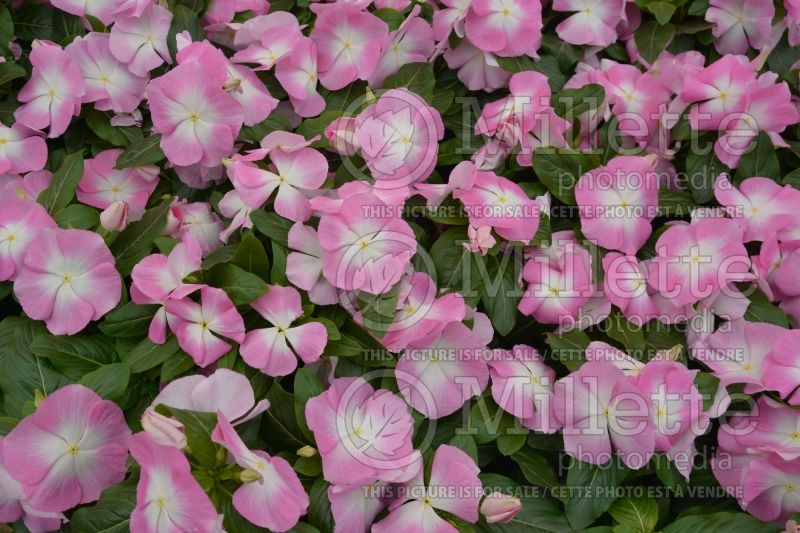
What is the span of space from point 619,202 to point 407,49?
0.44m

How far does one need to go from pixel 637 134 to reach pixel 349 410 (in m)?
0.64

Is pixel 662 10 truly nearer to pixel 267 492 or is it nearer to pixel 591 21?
pixel 591 21

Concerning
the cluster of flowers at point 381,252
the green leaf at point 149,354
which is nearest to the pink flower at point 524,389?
the cluster of flowers at point 381,252

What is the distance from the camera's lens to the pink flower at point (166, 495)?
792 millimetres

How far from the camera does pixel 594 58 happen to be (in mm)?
1369

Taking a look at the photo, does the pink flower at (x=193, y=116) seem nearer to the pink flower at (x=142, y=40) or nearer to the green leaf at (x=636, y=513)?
the pink flower at (x=142, y=40)

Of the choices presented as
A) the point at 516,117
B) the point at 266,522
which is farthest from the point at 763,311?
the point at 266,522

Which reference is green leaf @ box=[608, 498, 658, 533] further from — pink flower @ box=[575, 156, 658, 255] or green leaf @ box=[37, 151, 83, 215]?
green leaf @ box=[37, 151, 83, 215]

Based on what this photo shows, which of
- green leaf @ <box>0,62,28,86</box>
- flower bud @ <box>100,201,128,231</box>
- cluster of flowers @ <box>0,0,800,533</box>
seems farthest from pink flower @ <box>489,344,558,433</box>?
green leaf @ <box>0,62,28,86</box>

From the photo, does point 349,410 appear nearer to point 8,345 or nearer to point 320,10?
point 8,345

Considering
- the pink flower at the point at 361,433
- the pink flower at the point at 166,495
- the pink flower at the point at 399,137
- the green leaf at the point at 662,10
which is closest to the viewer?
the pink flower at the point at 166,495

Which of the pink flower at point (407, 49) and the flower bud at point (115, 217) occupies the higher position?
the pink flower at point (407, 49)

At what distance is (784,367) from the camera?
3.28 ft

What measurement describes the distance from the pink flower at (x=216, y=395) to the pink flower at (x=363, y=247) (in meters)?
0.18
